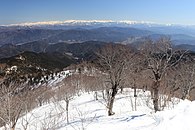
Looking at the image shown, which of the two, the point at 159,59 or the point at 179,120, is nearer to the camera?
the point at 179,120

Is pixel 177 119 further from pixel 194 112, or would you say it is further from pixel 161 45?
pixel 161 45

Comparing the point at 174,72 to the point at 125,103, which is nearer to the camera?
the point at 174,72

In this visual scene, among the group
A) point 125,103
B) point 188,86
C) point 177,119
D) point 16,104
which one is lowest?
point 125,103

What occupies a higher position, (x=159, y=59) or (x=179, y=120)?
(x=159, y=59)

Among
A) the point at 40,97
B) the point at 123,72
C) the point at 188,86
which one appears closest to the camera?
the point at 123,72

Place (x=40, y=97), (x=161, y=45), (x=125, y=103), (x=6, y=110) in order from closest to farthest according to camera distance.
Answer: (x=6, y=110)
(x=161, y=45)
(x=125, y=103)
(x=40, y=97)

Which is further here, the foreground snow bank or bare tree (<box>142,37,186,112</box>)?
bare tree (<box>142,37,186,112</box>)

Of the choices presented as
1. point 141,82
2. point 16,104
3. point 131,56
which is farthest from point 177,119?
point 141,82

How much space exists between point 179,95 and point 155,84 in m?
27.1

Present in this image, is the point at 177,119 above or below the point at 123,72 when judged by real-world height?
above

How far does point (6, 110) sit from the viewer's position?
25.0 metres

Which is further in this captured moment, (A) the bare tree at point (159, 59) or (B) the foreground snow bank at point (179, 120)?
(A) the bare tree at point (159, 59)

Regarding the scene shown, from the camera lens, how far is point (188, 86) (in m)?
52.5

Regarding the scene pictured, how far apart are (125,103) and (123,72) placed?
81.8 feet
